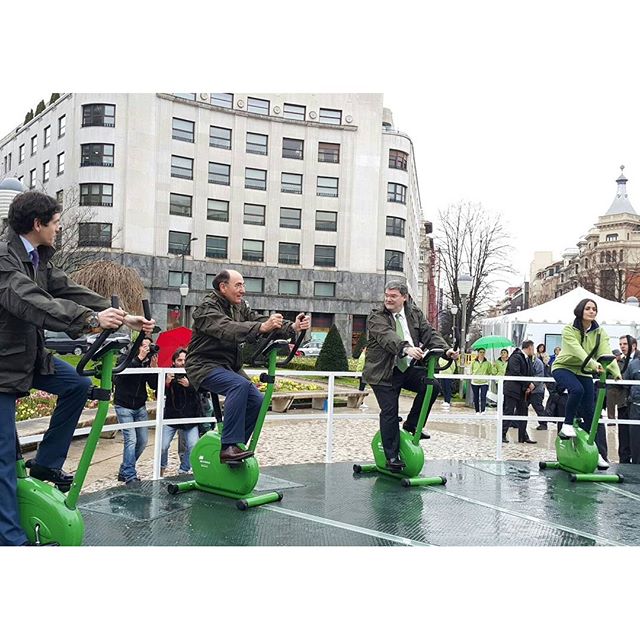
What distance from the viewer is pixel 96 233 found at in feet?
137

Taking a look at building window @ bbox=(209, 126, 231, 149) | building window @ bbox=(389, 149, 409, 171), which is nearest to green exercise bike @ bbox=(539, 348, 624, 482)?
building window @ bbox=(209, 126, 231, 149)

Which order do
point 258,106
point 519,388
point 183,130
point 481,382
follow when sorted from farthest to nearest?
point 258,106 < point 183,130 < point 481,382 < point 519,388

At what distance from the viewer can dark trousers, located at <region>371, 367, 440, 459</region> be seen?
6289 mm

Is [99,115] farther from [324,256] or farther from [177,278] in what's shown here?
[324,256]

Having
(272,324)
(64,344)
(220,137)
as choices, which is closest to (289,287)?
(220,137)

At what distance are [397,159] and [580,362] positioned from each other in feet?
147

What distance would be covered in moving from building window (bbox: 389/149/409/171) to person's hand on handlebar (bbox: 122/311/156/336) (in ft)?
157

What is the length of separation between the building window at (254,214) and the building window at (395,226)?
933cm

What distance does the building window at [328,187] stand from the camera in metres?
48.5

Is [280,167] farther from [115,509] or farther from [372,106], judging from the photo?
[115,509]

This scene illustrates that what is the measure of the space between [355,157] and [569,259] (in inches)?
3460

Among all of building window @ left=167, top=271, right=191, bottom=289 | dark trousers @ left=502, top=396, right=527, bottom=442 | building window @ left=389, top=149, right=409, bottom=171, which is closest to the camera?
dark trousers @ left=502, top=396, right=527, bottom=442

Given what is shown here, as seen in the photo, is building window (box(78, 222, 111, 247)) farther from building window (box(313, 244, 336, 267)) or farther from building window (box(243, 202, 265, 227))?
building window (box(313, 244, 336, 267))

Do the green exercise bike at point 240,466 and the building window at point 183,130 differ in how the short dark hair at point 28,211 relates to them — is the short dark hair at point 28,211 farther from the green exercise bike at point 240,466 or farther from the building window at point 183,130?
the building window at point 183,130
